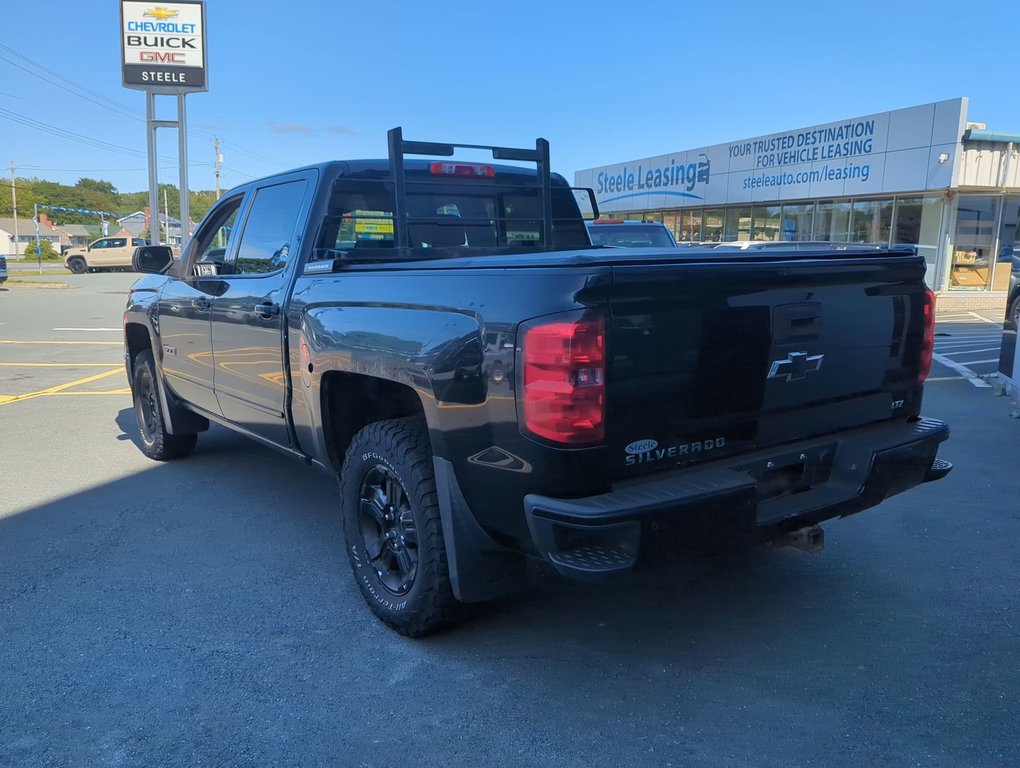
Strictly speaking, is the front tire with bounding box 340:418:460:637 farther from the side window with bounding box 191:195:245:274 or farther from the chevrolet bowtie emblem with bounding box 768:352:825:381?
the side window with bounding box 191:195:245:274

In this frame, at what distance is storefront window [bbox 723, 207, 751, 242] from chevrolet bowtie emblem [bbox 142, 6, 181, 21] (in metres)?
19.2

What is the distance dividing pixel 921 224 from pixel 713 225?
27.5 feet

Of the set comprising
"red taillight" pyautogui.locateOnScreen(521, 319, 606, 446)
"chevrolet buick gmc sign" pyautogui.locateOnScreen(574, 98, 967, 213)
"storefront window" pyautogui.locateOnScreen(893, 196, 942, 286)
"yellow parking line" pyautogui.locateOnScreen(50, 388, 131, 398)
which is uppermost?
"chevrolet buick gmc sign" pyautogui.locateOnScreen(574, 98, 967, 213)

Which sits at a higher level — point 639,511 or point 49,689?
point 639,511

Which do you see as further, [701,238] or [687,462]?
[701,238]

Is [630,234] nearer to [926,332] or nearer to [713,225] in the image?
[926,332]

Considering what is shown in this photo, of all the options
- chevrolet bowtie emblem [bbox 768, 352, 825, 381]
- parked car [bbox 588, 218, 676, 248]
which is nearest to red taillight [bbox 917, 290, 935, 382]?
chevrolet bowtie emblem [bbox 768, 352, 825, 381]

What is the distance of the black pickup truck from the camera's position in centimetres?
260

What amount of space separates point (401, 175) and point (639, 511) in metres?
2.42

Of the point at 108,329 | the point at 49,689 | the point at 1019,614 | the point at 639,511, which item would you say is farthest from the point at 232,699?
the point at 108,329

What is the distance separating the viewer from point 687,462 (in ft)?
9.36

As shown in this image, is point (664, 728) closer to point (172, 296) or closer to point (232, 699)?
point (232, 699)

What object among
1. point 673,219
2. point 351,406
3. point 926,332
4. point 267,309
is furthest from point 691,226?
point 351,406

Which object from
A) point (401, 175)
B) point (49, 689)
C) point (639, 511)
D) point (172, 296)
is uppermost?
point (401, 175)
